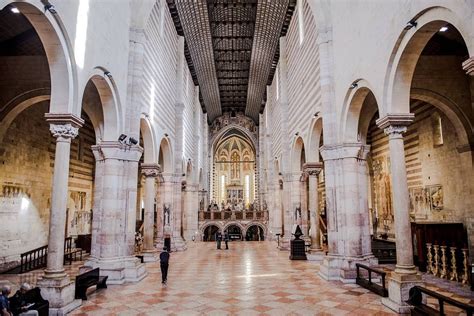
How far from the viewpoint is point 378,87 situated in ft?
29.7

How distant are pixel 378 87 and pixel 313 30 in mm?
7510

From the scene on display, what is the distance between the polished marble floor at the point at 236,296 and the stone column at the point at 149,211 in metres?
2.70

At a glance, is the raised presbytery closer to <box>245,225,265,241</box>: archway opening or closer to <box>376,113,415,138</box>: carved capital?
<box>376,113,415,138</box>: carved capital

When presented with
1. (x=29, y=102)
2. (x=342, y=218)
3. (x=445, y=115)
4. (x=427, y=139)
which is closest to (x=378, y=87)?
(x=342, y=218)

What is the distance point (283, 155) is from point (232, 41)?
10.4m

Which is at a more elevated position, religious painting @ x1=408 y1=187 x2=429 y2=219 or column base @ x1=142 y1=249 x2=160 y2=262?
religious painting @ x1=408 y1=187 x2=429 y2=219

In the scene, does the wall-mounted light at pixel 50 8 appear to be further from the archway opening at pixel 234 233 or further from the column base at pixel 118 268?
the archway opening at pixel 234 233


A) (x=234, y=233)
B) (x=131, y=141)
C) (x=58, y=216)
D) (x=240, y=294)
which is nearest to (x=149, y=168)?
(x=131, y=141)

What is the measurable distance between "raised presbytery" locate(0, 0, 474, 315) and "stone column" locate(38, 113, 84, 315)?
1.3 inches

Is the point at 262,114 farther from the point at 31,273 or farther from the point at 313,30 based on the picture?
the point at 31,273

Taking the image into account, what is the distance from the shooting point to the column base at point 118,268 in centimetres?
1109

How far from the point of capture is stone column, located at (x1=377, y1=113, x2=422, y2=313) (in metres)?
7.85

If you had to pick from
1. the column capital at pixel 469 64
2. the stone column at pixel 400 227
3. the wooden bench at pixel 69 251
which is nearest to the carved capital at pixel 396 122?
the stone column at pixel 400 227

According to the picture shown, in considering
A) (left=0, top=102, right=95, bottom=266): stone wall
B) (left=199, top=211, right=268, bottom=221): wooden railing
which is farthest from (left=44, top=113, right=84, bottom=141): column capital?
(left=199, top=211, right=268, bottom=221): wooden railing
